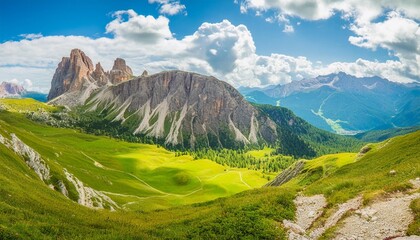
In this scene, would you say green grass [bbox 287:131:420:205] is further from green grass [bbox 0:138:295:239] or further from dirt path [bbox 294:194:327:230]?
green grass [bbox 0:138:295:239]

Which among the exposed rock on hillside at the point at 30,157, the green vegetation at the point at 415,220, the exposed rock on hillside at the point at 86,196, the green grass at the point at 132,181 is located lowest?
the green grass at the point at 132,181

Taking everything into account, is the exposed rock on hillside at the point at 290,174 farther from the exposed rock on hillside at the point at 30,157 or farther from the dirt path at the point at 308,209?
the exposed rock on hillside at the point at 30,157

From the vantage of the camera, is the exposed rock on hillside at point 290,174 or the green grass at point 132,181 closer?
the exposed rock on hillside at point 290,174

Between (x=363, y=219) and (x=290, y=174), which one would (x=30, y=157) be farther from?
(x=290, y=174)

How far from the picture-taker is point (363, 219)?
1061 inches

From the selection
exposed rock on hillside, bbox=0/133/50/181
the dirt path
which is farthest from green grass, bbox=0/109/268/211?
the dirt path

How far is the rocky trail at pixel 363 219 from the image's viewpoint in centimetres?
2459

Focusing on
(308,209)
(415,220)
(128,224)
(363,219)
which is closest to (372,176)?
(308,209)

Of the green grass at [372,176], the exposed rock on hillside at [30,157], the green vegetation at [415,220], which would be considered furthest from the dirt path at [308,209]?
the exposed rock on hillside at [30,157]

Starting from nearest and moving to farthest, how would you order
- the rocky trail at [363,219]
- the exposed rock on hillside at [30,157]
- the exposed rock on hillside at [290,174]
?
1. the rocky trail at [363,219]
2. the exposed rock on hillside at [30,157]
3. the exposed rock on hillside at [290,174]

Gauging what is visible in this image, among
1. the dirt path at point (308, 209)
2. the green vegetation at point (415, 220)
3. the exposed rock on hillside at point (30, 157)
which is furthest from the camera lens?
the exposed rock on hillside at point (30, 157)

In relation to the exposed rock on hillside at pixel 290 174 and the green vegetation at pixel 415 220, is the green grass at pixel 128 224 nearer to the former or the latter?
the green vegetation at pixel 415 220

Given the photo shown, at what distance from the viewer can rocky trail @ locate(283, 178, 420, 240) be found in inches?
968

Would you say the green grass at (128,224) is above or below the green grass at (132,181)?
above
